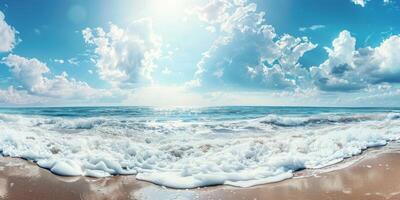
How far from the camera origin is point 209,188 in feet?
16.5

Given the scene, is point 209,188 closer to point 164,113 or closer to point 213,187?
point 213,187

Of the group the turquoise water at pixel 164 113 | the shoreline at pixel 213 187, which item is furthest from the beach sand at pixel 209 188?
the turquoise water at pixel 164 113

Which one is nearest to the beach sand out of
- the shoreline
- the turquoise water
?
the shoreline

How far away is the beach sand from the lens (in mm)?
4605

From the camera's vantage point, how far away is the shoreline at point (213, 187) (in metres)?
4.62

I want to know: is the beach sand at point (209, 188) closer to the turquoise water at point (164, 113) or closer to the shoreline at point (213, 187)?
the shoreline at point (213, 187)

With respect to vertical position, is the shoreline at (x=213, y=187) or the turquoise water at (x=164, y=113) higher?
the turquoise water at (x=164, y=113)

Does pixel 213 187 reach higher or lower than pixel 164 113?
lower

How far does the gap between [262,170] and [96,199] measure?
118 inches

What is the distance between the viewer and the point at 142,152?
23.1 feet

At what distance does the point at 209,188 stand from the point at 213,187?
85 millimetres

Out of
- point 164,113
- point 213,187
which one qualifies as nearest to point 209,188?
point 213,187

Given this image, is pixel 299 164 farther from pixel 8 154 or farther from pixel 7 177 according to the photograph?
pixel 8 154

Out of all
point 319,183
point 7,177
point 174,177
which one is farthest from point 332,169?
point 7,177
